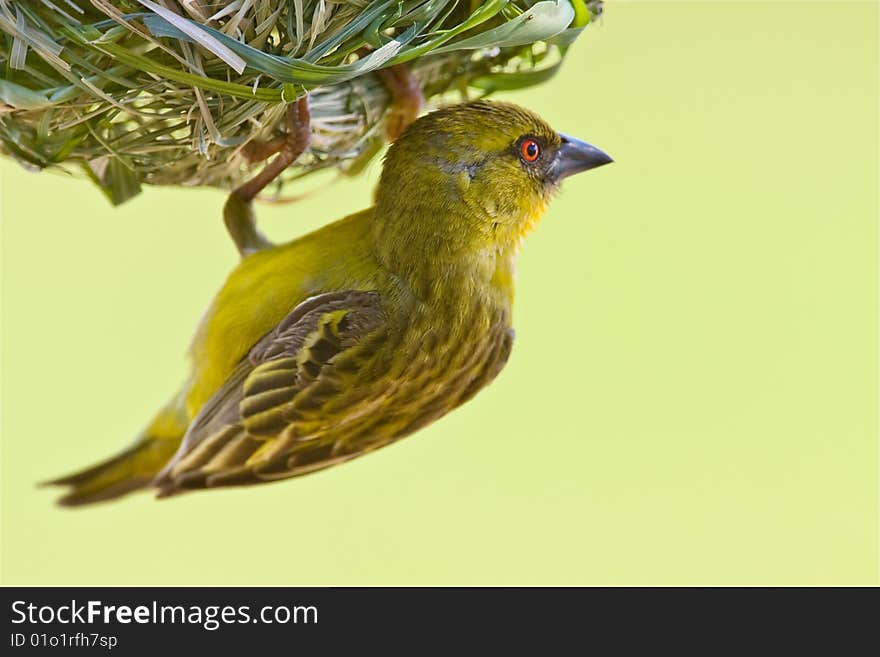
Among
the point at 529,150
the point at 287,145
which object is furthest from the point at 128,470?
the point at 529,150

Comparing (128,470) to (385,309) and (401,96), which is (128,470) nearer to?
(385,309)

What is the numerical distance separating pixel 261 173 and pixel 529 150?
1.61ft

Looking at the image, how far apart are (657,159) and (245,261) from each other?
84.3 inches

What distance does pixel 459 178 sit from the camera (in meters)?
2.03

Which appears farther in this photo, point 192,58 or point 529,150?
point 529,150

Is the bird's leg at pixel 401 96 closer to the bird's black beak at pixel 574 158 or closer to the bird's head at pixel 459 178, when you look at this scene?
the bird's head at pixel 459 178

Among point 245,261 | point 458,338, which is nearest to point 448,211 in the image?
point 458,338

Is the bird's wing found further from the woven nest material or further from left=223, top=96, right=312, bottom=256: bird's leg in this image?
the woven nest material

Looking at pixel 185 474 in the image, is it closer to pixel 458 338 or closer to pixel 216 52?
pixel 458 338

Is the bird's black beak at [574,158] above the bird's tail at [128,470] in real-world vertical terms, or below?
above

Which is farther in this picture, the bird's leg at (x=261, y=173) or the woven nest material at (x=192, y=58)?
the bird's leg at (x=261, y=173)

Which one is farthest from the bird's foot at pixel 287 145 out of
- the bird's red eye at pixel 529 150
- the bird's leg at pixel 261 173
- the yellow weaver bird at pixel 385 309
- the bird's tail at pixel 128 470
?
→ the bird's tail at pixel 128 470

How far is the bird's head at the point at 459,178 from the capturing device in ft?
A: 6.65
